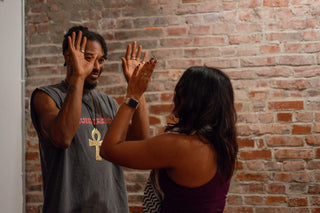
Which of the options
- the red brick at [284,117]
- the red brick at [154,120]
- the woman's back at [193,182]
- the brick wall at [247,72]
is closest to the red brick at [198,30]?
the brick wall at [247,72]

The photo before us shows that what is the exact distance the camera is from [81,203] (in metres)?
1.36

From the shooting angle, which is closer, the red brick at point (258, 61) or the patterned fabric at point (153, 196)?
the patterned fabric at point (153, 196)

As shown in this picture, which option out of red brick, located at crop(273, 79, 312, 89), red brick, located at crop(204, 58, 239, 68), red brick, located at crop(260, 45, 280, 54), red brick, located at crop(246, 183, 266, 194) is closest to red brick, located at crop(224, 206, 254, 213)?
red brick, located at crop(246, 183, 266, 194)

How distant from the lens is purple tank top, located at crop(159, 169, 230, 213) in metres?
1.07

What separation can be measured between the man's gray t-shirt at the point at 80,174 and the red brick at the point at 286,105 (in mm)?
1242

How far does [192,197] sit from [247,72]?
1369 millimetres

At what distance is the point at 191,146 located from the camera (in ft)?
3.58

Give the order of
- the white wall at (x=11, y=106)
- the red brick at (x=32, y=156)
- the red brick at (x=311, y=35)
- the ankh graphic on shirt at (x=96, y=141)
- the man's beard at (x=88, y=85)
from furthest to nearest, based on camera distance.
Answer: the red brick at (x=32, y=156), the red brick at (x=311, y=35), the white wall at (x=11, y=106), the man's beard at (x=88, y=85), the ankh graphic on shirt at (x=96, y=141)

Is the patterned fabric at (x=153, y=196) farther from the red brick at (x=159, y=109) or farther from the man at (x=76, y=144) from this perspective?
the red brick at (x=159, y=109)

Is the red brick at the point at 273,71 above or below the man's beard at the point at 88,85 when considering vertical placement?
above

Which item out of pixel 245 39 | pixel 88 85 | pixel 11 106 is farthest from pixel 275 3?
pixel 11 106

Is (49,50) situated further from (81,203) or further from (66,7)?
(81,203)

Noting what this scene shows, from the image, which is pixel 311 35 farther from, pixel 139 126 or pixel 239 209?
pixel 139 126

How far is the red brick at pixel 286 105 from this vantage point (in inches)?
86.2
